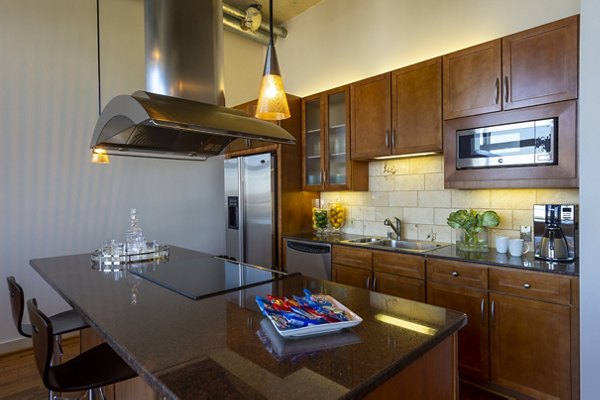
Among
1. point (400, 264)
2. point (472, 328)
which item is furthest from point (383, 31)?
point (472, 328)

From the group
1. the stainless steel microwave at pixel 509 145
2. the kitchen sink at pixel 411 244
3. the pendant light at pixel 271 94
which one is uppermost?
the pendant light at pixel 271 94

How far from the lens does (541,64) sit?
7.08 ft

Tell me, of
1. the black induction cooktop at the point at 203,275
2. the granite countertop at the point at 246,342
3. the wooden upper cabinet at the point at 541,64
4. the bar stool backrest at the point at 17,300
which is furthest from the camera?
the wooden upper cabinet at the point at 541,64

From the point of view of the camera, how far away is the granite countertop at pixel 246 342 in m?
0.80

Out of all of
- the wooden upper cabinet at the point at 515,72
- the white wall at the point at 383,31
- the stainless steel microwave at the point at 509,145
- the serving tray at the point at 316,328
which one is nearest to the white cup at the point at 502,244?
the stainless steel microwave at the point at 509,145

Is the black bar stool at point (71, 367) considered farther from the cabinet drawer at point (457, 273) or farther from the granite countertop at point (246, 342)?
the cabinet drawer at point (457, 273)

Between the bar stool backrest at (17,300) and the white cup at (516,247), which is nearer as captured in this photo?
the bar stool backrest at (17,300)

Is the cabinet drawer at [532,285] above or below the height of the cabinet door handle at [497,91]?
below

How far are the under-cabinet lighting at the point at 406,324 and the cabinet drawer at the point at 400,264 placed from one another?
1366mm

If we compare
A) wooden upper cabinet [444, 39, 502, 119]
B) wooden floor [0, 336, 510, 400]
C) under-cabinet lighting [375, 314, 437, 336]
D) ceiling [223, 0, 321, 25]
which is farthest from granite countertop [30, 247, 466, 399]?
ceiling [223, 0, 321, 25]

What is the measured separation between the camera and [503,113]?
2.32 m

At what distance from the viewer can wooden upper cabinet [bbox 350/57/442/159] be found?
2.68 metres

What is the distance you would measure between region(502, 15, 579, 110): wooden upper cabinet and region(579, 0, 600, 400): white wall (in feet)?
0.55

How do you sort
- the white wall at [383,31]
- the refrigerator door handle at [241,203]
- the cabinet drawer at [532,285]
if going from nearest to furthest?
the cabinet drawer at [532,285], the white wall at [383,31], the refrigerator door handle at [241,203]
